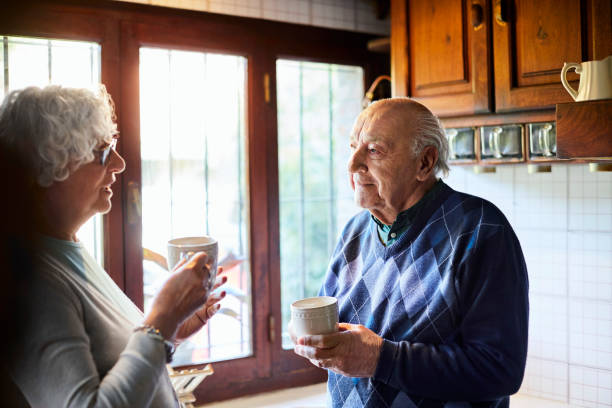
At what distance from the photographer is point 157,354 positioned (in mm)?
877

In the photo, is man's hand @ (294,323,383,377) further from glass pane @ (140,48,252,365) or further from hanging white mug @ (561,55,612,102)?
glass pane @ (140,48,252,365)

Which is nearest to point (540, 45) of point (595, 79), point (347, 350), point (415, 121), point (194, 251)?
point (595, 79)

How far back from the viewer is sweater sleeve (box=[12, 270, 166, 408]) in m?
0.81

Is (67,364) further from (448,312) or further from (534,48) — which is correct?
(534,48)

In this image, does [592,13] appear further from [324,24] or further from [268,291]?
[268,291]

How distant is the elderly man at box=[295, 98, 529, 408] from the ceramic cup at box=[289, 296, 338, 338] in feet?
0.05

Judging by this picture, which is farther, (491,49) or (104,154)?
(491,49)

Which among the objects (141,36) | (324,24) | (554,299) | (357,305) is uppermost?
(324,24)

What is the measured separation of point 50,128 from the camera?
0.92 meters

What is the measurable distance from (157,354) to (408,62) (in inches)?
65.6

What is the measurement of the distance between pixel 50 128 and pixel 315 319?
59 centimetres

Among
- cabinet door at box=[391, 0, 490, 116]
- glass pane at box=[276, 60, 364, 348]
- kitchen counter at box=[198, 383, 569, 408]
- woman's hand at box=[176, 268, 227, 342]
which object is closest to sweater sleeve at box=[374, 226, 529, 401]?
woman's hand at box=[176, 268, 227, 342]

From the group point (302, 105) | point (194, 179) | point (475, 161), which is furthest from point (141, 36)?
point (475, 161)

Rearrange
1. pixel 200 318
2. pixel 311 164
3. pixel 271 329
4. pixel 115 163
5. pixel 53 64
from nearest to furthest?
pixel 115 163, pixel 200 318, pixel 53 64, pixel 271 329, pixel 311 164
